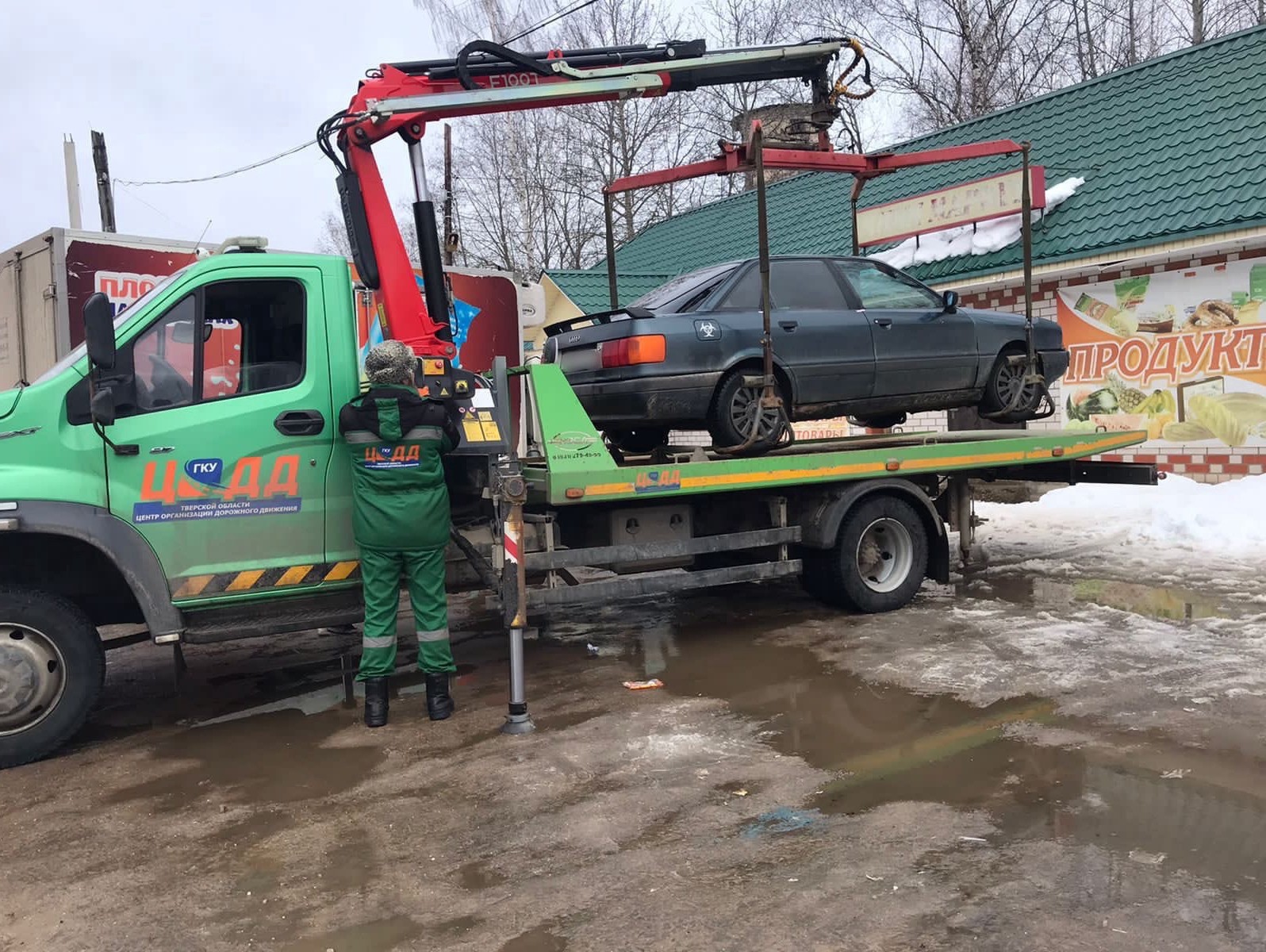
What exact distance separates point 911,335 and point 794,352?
3.88 feet

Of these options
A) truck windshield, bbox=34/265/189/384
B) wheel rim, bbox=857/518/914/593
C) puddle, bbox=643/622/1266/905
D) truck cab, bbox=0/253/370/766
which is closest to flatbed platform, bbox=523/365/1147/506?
wheel rim, bbox=857/518/914/593

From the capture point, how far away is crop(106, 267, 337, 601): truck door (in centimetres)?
512

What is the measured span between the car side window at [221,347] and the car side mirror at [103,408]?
21 cm

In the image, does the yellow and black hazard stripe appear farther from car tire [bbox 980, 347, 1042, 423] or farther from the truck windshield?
car tire [bbox 980, 347, 1042, 423]

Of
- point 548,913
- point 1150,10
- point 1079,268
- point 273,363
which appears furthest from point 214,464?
point 1150,10

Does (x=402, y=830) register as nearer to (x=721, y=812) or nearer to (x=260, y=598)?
(x=721, y=812)

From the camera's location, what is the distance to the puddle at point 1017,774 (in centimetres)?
363

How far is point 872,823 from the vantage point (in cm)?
386

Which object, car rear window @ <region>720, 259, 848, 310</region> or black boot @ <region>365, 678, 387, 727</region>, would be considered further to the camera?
car rear window @ <region>720, 259, 848, 310</region>

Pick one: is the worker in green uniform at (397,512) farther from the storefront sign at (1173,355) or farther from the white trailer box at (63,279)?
the storefront sign at (1173,355)

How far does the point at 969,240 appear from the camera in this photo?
13.9m

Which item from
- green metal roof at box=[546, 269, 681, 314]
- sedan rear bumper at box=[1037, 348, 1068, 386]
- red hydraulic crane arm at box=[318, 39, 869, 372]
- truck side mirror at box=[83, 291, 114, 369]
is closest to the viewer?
truck side mirror at box=[83, 291, 114, 369]

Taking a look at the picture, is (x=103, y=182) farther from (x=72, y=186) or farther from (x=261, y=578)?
(x=261, y=578)

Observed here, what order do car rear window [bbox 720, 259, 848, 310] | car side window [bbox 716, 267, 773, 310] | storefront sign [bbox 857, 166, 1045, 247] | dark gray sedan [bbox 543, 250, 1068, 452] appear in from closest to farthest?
dark gray sedan [bbox 543, 250, 1068, 452]
car side window [bbox 716, 267, 773, 310]
car rear window [bbox 720, 259, 848, 310]
storefront sign [bbox 857, 166, 1045, 247]
